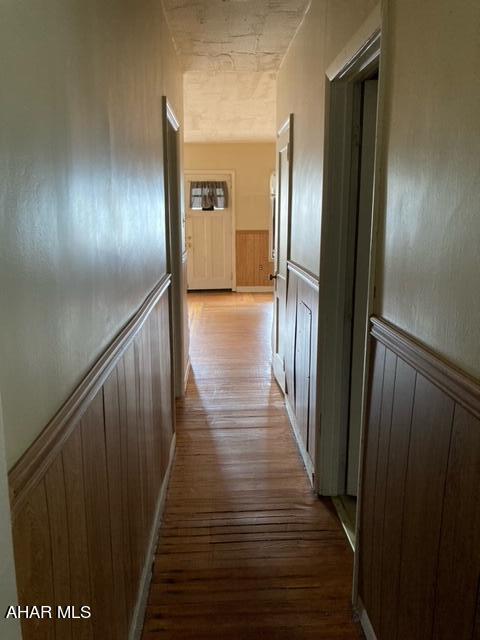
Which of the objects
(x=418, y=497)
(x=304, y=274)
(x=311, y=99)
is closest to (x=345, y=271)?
(x=304, y=274)

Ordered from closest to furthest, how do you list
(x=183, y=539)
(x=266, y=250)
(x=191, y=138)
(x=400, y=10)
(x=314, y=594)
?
(x=400, y=10)
(x=314, y=594)
(x=183, y=539)
(x=191, y=138)
(x=266, y=250)

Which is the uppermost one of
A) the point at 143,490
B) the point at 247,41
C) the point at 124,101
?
the point at 247,41

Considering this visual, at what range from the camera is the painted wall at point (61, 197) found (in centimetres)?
81

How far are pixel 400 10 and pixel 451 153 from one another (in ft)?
1.80

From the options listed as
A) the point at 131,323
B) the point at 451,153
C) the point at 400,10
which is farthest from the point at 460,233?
the point at 131,323

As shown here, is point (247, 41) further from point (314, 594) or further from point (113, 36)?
point (314, 594)

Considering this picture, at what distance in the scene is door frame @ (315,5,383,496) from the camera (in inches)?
88.2

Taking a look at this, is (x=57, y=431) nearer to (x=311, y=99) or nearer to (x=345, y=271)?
(x=345, y=271)

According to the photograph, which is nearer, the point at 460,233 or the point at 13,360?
the point at 13,360

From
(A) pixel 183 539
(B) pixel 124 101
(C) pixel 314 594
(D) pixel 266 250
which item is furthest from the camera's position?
(D) pixel 266 250

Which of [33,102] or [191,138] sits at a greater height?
[191,138]

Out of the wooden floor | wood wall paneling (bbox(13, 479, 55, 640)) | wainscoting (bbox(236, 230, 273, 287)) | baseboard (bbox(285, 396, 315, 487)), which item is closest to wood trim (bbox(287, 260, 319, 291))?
baseboard (bbox(285, 396, 315, 487))

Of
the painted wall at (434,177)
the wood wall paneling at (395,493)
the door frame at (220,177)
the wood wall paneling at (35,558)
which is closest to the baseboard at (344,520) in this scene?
the wood wall paneling at (395,493)

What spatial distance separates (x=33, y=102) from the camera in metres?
0.90
